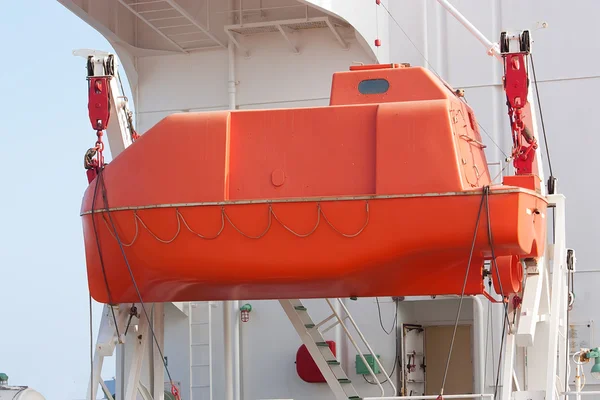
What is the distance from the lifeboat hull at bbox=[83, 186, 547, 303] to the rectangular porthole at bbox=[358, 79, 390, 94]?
1301 mm

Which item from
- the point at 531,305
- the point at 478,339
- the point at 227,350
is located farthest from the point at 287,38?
the point at 531,305

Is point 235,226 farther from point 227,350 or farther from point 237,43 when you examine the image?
point 237,43

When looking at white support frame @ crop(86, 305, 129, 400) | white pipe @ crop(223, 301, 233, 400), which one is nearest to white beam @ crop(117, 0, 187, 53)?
white pipe @ crop(223, 301, 233, 400)

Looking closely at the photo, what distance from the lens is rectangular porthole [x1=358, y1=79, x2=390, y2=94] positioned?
28.7ft

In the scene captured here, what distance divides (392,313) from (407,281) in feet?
12.5

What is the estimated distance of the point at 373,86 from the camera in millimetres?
8773

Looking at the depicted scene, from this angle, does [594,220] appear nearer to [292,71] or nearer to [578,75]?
[578,75]

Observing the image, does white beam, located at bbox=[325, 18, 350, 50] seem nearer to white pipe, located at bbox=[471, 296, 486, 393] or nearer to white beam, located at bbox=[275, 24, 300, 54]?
white beam, located at bbox=[275, 24, 300, 54]

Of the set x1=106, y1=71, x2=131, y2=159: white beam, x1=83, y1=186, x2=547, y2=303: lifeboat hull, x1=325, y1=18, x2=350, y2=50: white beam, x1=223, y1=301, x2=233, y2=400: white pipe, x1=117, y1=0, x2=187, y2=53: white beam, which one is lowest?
x1=223, y1=301, x2=233, y2=400: white pipe

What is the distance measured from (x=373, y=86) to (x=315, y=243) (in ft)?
5.29

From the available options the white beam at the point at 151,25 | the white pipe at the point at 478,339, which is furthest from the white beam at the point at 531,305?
the white beam at the point at 151,25

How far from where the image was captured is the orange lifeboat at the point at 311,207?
7773 millimetres

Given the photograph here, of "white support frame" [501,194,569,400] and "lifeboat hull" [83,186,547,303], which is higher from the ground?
"lifeboat hull" [83,186,547,303]

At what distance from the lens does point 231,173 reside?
816 centimetres
